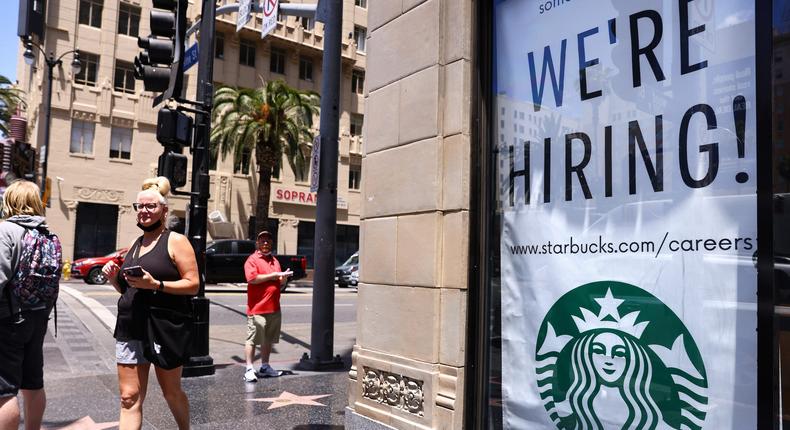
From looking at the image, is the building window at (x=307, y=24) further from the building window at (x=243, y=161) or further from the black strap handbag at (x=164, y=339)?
the black strap handbag at (x=164, y=339)

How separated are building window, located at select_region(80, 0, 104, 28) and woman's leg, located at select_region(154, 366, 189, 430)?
31241 millimetres

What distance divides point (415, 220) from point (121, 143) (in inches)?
1201

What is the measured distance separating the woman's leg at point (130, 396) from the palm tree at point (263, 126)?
82.8 ft

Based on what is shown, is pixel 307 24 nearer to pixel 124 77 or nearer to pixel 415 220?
pixel 124 77

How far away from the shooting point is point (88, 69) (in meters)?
29.8

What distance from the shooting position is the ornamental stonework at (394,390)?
3923 mm

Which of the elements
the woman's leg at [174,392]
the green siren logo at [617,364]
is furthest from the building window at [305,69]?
the green siren logo at [617,364]

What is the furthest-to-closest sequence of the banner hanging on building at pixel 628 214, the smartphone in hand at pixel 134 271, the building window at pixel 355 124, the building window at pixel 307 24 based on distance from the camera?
the building window at pixel 355 124, the building window at pixel 307 24, the smartphone in hand at pixel 134 271, the banner hanging on building at pixel 628 214

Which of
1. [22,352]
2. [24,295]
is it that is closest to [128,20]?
[24,295]

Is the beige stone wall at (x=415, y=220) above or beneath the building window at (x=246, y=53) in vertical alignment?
beneath

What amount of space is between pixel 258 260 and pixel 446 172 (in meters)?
3.82

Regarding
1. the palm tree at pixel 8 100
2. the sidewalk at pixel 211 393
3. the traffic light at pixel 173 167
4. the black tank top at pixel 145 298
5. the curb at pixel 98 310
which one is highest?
the palm tree at pixel 8 100

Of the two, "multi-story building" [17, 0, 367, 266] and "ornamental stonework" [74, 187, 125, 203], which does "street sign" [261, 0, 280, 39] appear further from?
"ornamental stonework" [74, 187, 125, 203]

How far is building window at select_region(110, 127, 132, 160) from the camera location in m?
30.3
